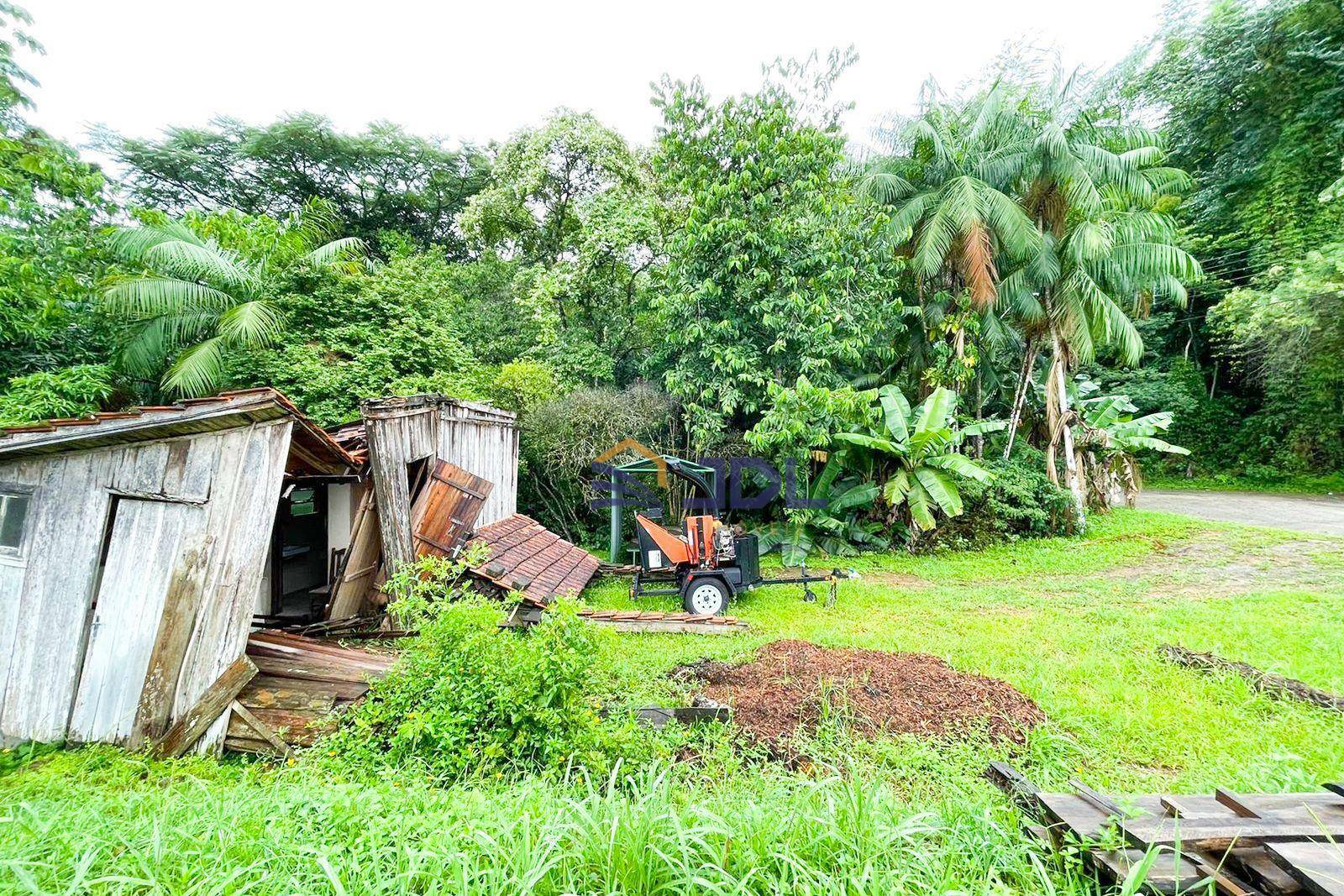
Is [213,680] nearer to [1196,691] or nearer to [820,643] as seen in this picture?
[820,643]

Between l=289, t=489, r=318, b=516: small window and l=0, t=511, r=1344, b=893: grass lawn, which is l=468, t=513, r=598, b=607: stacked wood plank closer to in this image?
l=0, t=511, r=1344, b=893: grass lawn

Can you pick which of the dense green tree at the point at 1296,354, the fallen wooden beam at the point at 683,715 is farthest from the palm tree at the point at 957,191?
the fallen wooden beam at the point at 683,715

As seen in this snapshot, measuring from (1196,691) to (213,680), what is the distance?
8.13 m

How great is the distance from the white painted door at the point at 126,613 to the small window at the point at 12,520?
0.58 metres

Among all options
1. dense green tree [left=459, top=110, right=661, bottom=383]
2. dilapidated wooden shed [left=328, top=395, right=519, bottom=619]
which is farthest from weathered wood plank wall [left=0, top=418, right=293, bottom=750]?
dense green tree [left=459, top=110, right=661, bottom=383]

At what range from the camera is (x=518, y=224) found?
535 inches

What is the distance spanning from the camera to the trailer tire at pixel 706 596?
699cm

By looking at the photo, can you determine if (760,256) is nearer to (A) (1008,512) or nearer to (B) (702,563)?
(B) (702,563)

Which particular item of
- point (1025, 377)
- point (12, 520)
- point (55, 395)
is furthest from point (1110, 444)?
point (55, 395)

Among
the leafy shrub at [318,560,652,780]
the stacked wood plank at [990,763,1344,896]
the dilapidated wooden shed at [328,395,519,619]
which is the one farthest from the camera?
the dilapidated wooden shed at [328,395,519,619]

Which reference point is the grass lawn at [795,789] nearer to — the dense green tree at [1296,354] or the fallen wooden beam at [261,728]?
the fallen wooden beam at [261,728]

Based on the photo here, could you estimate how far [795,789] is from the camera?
264 cm

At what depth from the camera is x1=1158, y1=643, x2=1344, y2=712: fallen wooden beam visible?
4098 millimetres

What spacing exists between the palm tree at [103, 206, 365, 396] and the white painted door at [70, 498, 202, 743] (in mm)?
5497
